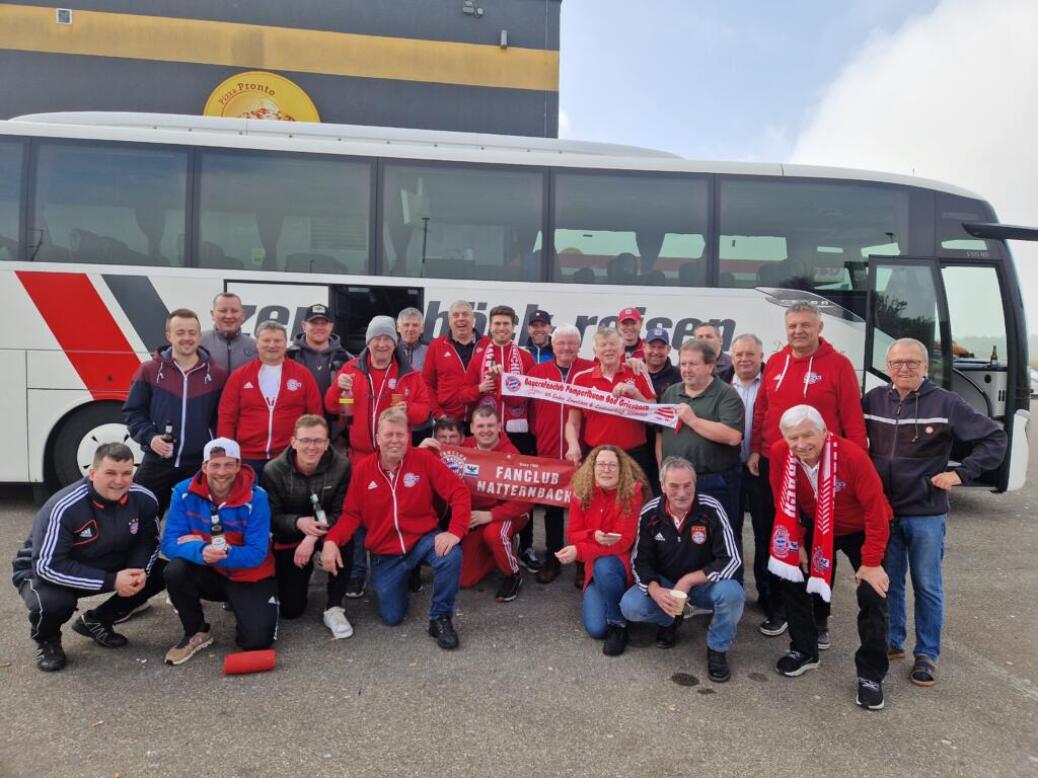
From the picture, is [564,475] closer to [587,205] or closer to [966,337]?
[587,205]

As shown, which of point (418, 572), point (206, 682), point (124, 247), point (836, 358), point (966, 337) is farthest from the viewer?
point (966, 337)

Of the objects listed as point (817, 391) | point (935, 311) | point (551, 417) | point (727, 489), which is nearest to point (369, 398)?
point (551, 417)

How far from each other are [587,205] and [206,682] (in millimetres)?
5427

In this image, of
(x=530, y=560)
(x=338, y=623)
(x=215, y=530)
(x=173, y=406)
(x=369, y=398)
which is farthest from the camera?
(x=530, y=560)

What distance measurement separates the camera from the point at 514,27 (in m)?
14.4

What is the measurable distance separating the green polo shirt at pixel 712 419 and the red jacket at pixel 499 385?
1580 mm

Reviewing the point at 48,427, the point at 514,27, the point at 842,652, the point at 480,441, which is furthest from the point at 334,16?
the point at 842,652

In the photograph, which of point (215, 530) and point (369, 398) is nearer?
point (215, 530)

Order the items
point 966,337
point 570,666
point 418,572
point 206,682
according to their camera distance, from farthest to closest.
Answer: point 966,337
point 418,572
point 570,666
point 206,682

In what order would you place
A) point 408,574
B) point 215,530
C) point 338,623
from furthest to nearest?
point 408,574, point 338,623, point 215,530

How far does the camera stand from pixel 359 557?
477 cm

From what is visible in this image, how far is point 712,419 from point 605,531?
3.29 feet

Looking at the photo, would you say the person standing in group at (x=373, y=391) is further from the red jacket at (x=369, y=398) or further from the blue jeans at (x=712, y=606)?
the blue jeans at (x=712, y=606)

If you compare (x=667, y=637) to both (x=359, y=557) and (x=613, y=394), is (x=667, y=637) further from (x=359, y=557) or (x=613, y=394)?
(x=359, y=557)
